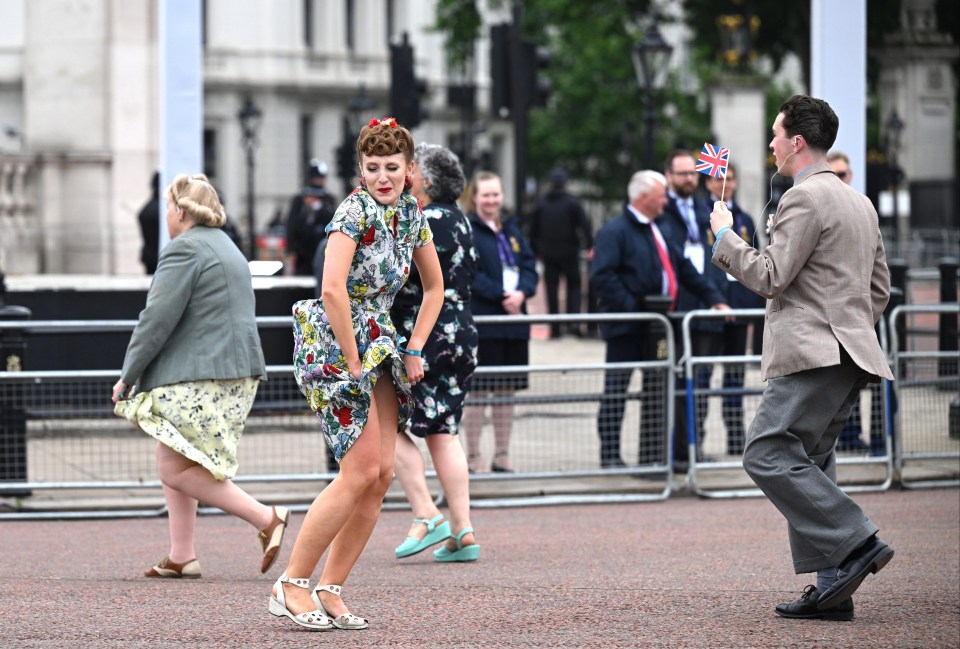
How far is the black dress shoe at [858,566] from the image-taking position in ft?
21.4

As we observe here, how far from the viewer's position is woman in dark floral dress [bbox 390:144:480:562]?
8273mm

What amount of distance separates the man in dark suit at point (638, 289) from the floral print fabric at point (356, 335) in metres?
4.35

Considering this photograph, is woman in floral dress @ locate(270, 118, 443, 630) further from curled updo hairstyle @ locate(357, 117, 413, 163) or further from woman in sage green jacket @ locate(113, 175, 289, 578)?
woman in sage green jacket @ locate(113, 175, 289, 578)

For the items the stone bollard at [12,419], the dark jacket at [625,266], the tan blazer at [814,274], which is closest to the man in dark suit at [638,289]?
the dark jacket at [625,266]

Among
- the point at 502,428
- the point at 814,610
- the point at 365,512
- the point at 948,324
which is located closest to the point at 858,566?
the point at 814,610

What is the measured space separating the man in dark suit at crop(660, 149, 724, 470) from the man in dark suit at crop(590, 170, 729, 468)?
0.12 meters

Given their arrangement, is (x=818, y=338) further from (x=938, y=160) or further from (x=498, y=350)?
(x=938, y=160)

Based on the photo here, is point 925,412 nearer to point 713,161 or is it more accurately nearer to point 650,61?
point 713,161

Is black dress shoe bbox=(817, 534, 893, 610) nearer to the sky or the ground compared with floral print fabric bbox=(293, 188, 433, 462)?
Answer: nearer to the ground

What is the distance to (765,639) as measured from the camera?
6.37 metres

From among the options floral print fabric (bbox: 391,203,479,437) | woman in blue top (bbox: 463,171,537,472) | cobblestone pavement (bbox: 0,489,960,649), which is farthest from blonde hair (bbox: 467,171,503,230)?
floral print fabric (bbox: 391,203,479,437)

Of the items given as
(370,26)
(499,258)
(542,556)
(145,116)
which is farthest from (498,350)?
(370,26)

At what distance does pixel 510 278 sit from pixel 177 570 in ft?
12.9

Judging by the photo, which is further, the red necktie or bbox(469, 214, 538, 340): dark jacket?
the red necktie
